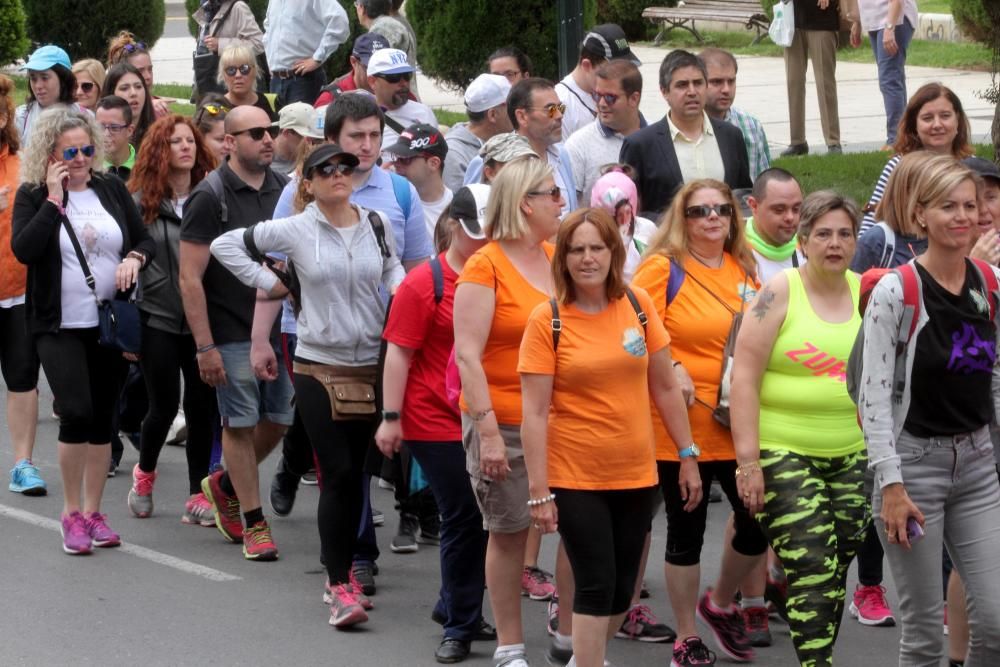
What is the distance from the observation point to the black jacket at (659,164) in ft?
28.0

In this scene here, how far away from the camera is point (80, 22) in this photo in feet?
75.1

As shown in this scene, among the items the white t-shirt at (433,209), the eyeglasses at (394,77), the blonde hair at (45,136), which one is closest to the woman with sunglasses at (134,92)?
the eyeglasses at (394,77)

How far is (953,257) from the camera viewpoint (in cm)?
539

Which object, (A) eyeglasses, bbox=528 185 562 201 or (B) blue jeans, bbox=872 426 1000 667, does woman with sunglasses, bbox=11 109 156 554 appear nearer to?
(A) eyeglasses, bbox=528 185 562 201

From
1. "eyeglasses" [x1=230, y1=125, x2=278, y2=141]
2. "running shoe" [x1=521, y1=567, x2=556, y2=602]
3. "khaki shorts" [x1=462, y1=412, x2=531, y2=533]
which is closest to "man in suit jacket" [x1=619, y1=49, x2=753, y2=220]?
"eyeglasses" [x1=230, y1=125, x2=278, y2=141]

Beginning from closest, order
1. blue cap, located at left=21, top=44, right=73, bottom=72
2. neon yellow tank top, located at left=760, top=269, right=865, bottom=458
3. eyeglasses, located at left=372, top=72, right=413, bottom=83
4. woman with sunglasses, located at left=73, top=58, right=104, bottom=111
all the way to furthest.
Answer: neon yellow tank top, located at left=760, top=269, right=865, bottom=458
eyeglasses, located at left=372, top=72, right=413, bottom=83
blue cap, located at left=21, top=44, right=73, bottom=72
woman with sunglasses, located at left=73, top=58, right=104, bottom=111

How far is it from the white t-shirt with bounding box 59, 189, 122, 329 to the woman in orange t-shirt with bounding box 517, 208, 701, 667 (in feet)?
9.93

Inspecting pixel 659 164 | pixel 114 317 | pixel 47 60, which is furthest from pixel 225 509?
pixel 47 60

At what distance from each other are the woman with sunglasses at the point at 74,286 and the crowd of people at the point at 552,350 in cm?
1

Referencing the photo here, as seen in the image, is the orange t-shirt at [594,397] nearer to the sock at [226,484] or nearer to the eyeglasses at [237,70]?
the sock at [226,484]

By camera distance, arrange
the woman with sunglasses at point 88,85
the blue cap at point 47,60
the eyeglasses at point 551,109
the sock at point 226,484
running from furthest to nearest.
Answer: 1. the woman with sunglasses at point 88,85
2. the blue cap at point 47,60
3. the eyeglasses at point 551,109
4. the sock at point 226,484

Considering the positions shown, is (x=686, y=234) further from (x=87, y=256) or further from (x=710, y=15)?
(x=710, y=15)

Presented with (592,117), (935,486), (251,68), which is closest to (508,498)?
(935,486)

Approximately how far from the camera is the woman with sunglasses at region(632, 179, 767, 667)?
6.35 metres
